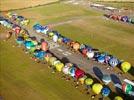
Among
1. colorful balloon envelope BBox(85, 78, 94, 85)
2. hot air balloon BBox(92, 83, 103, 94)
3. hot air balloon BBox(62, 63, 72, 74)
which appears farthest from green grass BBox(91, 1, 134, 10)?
hot air balloon BBox(92, 83, 103, 94)

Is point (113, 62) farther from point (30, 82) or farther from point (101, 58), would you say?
point (30, 82)

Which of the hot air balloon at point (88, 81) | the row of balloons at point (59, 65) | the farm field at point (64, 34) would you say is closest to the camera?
the row of balloons at point (59, 65)

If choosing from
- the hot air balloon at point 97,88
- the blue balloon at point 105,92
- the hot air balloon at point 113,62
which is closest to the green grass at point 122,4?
the hot air balloon at point 113,62

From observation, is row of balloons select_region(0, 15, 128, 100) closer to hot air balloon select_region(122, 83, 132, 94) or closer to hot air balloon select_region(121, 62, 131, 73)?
hot air balloon select_region(122, 83, 132, 94)

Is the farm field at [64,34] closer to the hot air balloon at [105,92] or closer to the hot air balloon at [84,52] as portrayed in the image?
the hot air balloon at [105,92]

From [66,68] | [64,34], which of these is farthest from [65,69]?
[64,34]

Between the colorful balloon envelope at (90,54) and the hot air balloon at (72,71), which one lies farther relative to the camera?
the colorful balloon envelope at (90,54)
